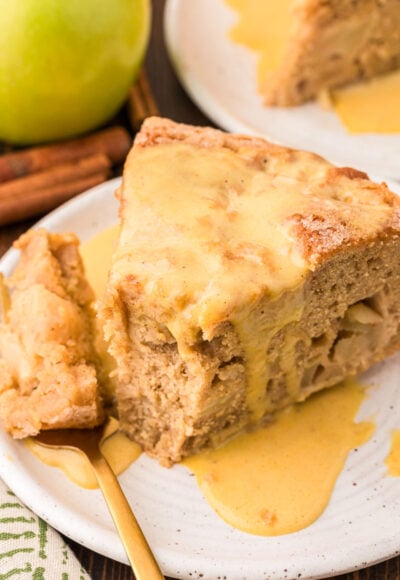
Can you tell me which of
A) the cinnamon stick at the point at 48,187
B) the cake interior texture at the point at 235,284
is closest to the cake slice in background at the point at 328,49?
the cinnamon stick at the point at 48,187

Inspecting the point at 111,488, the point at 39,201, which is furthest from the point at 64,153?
the point at 111,488

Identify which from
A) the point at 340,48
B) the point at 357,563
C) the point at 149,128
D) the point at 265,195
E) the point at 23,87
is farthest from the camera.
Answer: the point at 340,48

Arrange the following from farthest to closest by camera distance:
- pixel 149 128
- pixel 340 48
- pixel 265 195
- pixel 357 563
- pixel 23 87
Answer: pixel 340 48 < pixel 23 87 < pixel 149 128 < pixel 265 195 < pixel 357 563

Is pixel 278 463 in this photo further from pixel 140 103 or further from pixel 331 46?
pixel 331 46

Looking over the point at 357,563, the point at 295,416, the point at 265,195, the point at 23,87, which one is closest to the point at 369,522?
the point at 357,563

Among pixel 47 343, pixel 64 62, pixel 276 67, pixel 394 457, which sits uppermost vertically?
pixel 64 62

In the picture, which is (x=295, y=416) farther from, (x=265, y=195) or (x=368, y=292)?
(x=265, y=195)
